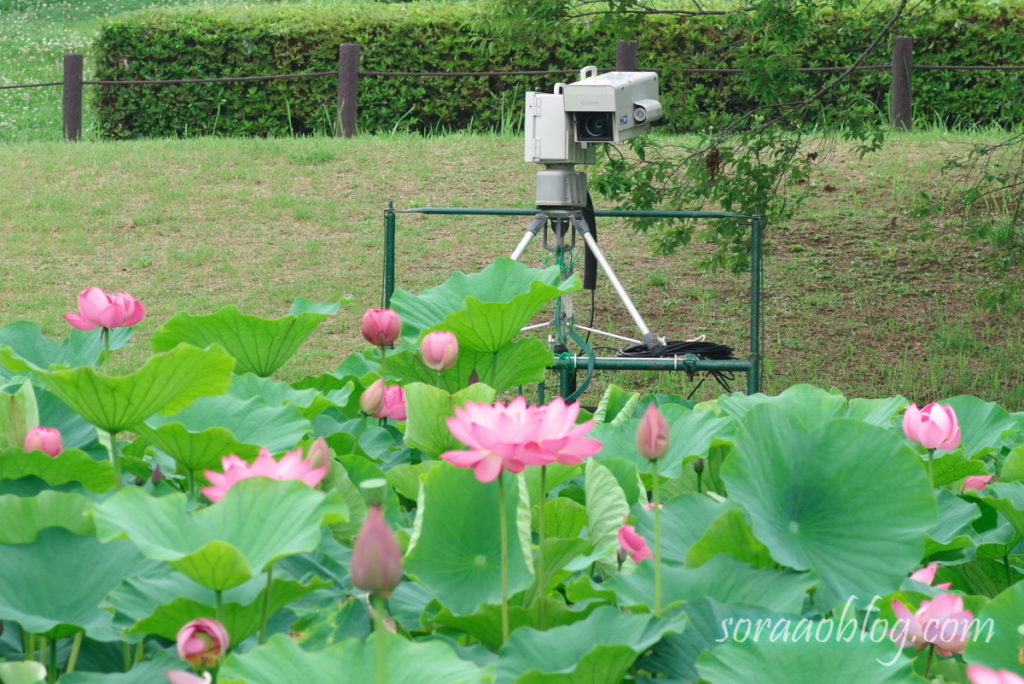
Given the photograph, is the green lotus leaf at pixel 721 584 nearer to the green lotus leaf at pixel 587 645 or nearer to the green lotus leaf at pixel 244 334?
the green lotus leaf at pixel 587 645

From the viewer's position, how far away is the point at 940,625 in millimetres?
938

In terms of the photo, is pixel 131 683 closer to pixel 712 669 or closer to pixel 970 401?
pixel 712 669

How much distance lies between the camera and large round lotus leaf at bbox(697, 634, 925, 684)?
85 cm

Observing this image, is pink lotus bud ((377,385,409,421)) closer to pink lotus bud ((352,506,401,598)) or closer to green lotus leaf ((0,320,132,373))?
green lotus leaf ((0,320,132,373))

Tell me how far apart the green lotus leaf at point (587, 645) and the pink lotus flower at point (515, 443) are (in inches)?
4.6

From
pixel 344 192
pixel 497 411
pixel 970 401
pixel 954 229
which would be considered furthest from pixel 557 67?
pixel 497 411

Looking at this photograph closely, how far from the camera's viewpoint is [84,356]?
5.39ft

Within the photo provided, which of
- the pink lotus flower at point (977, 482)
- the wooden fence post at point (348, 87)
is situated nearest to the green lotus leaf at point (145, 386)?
the pink lotus flower at point (977, 482)

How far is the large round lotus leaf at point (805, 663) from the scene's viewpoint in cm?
85

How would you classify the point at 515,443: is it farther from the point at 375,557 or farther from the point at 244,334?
the point at 244,334

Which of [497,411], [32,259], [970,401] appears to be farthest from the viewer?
[32,259]

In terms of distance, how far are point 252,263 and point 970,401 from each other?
628 centimetres

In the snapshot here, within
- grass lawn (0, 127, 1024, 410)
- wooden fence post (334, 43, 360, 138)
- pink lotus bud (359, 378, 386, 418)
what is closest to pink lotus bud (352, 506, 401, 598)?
pink lotus bud (359, 378, 386, 418)

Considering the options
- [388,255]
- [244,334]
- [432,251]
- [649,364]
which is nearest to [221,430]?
[244,334]
